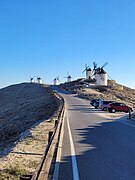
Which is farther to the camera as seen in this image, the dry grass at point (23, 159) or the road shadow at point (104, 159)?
the dry grass at point (23, 159)

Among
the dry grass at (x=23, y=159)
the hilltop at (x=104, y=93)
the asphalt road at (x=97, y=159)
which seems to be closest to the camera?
the asphalt road at (x=97, y=159)

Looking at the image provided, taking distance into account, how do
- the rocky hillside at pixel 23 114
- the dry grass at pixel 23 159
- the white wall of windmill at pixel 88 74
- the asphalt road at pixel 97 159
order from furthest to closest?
the white wall of windmill at pixel 88 74
the rocky hillside at pixel 23 114
the dry grass at pixel 23 159
the asphalt road at pixel 97 159

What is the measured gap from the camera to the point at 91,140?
15914 millimetres

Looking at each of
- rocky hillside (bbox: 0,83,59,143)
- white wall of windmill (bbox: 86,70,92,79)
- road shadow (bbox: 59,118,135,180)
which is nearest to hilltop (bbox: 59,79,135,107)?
rocky hillside (bbox: 0,83,59,143)

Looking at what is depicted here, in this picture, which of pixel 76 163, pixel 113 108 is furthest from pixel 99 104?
pixel 76 163

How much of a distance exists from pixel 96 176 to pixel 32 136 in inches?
331

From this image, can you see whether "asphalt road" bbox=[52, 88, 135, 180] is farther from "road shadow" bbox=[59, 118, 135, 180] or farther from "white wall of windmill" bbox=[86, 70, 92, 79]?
"white wall of windmill" bbox=[86, 70, 92, 79]

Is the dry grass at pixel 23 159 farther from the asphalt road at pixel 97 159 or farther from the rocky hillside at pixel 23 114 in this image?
the rocky hillside at pixel 23 114

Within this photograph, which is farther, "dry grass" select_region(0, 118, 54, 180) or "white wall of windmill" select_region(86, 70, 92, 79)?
"white wall of windmill" select_region(86, 70, 92, 79)

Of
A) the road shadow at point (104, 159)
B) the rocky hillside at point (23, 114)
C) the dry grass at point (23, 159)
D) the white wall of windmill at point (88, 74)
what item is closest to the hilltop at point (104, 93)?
the rocky hillside at point (23, 114)

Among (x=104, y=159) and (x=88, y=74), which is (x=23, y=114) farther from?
(x=88, y=74)

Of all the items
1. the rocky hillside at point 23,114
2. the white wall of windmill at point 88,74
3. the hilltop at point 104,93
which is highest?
the white wall of windmill at point 88,74

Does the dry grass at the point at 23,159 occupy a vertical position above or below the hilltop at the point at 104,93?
below

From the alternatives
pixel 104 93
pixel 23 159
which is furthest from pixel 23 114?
pixel 104 93
